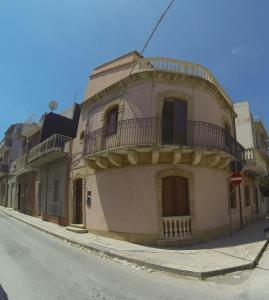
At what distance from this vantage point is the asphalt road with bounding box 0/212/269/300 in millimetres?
5391

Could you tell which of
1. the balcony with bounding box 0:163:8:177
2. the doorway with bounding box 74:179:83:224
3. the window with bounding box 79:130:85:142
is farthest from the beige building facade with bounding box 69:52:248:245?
the balcony with bounding box 0:163:8:177

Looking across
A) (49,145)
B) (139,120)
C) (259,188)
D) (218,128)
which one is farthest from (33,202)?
(259,188)

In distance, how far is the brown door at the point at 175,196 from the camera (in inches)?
439

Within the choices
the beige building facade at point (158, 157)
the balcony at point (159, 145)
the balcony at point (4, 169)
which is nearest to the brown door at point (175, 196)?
the beige building facade at point (158, 157)

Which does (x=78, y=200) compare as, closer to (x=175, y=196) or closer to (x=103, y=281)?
(x=175, y=196)

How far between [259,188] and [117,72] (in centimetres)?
1785

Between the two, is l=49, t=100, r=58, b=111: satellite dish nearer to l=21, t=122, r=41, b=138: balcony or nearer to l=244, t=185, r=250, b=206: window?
l=21, t=122, r=41, b=138: balcony

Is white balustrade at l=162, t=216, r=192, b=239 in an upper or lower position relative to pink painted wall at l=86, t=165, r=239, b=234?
lower

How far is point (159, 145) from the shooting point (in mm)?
10320

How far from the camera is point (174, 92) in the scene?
1191cm

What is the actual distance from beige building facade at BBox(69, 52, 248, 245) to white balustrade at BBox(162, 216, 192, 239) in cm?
4

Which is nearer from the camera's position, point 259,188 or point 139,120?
point 139,120

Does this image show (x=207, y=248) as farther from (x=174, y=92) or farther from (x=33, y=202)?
(x=33, y=202)

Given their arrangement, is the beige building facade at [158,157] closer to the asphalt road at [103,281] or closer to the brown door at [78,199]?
the brown door at [78,199]
